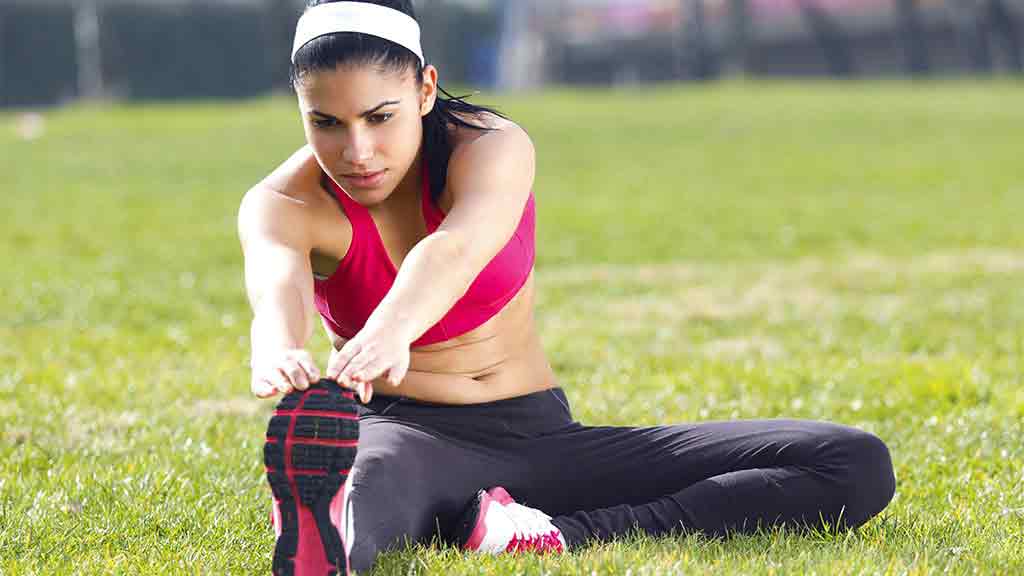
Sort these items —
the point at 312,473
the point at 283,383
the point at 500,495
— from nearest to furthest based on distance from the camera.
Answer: the point at 312,473, the point at 283,383, the point at 500,495

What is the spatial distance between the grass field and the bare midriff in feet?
1.77

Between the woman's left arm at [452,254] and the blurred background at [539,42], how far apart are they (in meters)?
28.6

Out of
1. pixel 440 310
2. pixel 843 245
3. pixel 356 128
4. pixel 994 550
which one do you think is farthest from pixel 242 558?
pixel 843 245

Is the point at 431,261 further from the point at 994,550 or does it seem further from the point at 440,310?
the point at 994,550

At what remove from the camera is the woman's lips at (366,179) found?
3479 millimetres

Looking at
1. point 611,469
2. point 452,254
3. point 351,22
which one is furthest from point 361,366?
point 611,469

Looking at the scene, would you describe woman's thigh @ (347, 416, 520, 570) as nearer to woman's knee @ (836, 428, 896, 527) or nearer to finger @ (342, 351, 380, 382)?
finger @ (342, 351, 380, 382)

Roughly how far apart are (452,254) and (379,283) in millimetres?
428

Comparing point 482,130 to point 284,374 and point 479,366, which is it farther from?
point 284,374

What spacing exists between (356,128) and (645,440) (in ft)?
3.94

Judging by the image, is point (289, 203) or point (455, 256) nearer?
point (455, 256)

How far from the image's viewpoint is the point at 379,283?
3.72 meters

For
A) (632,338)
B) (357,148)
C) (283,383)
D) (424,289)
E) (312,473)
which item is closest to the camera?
(312,473)

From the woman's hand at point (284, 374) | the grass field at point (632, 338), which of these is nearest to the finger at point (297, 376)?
the woman's hand at point (284, 374)
